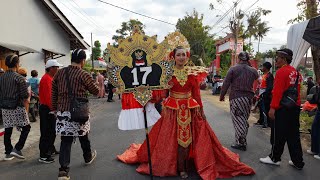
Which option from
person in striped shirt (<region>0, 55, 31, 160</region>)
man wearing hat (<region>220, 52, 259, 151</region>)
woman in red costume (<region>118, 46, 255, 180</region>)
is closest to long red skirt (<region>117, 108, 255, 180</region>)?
woman in red costume (<region>118, 46, 255, 180</region>)

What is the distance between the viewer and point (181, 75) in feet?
14.7

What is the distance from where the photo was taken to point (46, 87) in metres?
5.30

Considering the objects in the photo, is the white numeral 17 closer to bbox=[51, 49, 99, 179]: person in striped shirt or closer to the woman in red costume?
the woman in red costume

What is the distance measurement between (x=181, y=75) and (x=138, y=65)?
2.68 feet

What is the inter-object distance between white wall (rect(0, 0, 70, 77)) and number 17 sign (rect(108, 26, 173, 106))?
344 inches

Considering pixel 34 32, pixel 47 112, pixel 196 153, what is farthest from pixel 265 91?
pixel 34 32

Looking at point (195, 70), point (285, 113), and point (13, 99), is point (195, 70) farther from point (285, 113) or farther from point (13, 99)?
point (13, 99)

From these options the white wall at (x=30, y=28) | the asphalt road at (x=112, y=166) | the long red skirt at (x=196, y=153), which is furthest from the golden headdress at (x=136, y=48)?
the white wall at (x=30, y=28)

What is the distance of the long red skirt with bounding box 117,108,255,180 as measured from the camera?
4.54 metres

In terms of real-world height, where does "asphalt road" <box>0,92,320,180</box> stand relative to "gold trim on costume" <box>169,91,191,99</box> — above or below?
below

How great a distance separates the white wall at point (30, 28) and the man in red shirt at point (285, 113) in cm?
966

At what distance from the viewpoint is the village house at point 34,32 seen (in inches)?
448

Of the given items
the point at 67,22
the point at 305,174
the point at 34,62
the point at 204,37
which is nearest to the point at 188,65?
the point at 305,174

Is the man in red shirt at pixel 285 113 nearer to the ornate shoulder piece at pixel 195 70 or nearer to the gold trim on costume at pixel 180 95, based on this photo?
the ornate shoulder piece at pixel 195 70
